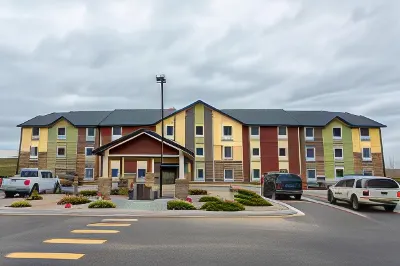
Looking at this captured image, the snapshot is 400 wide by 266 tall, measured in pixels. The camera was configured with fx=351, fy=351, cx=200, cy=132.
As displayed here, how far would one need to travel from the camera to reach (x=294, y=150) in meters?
47.4

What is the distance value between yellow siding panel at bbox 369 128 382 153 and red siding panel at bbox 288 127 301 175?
1063 cm

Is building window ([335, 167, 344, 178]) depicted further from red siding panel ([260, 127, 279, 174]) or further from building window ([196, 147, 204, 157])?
building window ([196, 147, 204, 157])

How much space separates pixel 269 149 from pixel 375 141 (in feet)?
49.7

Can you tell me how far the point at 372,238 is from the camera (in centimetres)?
973

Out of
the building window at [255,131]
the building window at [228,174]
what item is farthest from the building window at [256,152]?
the building window at [228,174]

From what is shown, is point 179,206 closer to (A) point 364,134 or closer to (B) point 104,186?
(B) point 104,186

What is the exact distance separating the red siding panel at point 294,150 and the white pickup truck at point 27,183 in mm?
31667

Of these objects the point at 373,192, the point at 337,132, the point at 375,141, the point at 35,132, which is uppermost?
the point at 35,132

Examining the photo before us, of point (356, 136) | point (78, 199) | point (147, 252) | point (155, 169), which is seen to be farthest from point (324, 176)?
point (147, 252)

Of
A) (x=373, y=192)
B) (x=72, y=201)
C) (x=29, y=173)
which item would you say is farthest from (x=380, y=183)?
(x=29, y=173)

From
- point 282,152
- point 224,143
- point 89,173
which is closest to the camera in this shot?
point 224,143

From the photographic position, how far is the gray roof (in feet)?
156

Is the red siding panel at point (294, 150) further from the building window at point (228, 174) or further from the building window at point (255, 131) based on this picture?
the building window at point (228, 174)

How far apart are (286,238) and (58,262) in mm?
5736
